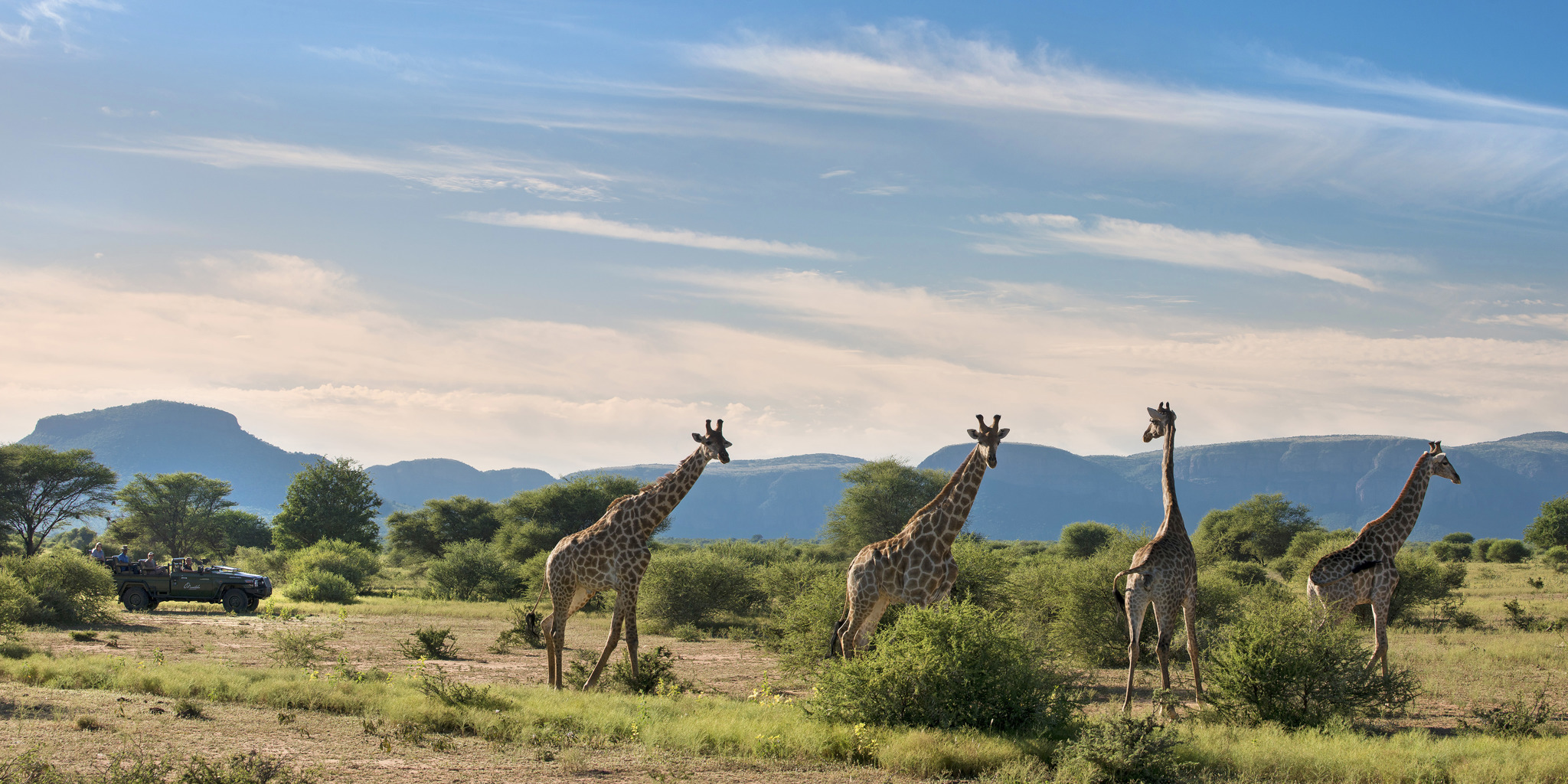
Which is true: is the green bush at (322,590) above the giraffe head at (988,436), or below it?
below

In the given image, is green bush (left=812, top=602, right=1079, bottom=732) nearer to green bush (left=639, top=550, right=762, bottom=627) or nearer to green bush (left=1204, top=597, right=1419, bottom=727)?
green bush (left=1204, top=597, right=1419, bottom=727)

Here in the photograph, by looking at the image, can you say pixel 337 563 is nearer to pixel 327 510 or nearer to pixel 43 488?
pixel 327 510

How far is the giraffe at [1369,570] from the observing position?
1295cm

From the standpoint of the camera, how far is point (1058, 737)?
899 cm

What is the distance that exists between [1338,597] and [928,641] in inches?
288

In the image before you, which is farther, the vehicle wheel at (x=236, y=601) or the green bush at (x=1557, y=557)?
the green bush at (x=1557, y=557)

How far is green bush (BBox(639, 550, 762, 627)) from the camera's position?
25547 millimetres

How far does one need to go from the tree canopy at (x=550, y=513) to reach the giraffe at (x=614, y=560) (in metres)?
29.1

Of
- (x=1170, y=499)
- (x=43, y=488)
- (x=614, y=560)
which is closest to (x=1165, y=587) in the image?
(x=1170, y=499)

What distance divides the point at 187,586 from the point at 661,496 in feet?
71.2

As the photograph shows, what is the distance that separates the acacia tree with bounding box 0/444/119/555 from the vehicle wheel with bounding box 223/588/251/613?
99.9 ft

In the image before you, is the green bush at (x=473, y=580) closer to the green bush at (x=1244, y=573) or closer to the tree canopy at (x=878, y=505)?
the tree canopy at (x=878, y=505)

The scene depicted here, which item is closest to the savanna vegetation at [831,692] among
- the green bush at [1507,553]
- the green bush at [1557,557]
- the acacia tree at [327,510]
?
the green bush at [1557,557]

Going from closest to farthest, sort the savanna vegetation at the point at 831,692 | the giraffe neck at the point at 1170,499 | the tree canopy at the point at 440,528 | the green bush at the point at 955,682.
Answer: the savanna vegetation at the point at 831,692
the green bush at the point at 955,682
the giraffe neck at the point at 1170,499
the tree canopy at the point at 440,528
